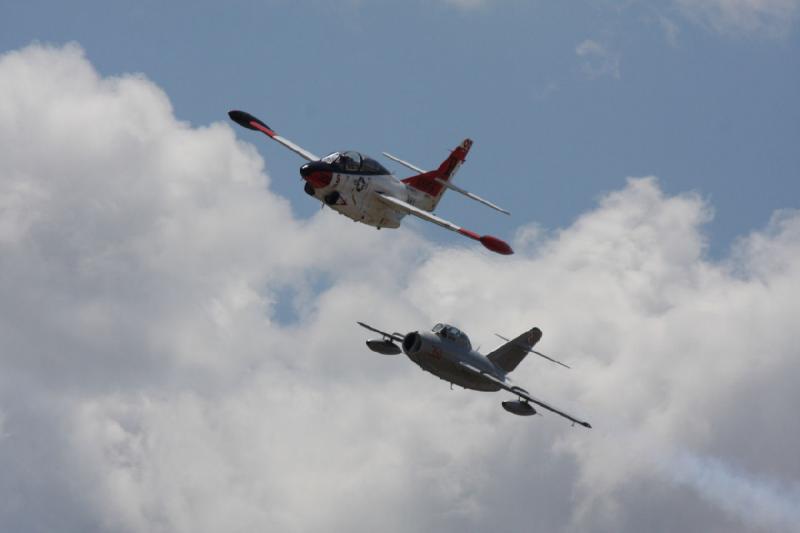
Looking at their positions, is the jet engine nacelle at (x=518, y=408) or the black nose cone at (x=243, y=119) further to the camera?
the black nose cone at (x=243, y=119)

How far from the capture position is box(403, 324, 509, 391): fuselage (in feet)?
237

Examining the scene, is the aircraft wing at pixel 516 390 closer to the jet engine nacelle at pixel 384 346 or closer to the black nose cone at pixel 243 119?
the jet engine nacelle at pixel 384 346

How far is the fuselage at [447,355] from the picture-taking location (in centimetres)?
7212

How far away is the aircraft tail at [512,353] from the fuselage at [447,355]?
12.3 feet

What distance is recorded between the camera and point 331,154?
7525cm

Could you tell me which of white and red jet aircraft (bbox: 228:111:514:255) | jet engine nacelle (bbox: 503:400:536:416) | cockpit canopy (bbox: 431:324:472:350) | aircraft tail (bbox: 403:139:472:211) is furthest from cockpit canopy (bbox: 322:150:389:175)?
jet engine nacelle (bbox: 503:400:536:416)

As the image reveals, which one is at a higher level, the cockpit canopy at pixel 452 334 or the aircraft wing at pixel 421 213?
the aircraft wing at pixel 421 213

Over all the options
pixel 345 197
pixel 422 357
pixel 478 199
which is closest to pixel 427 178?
pixel 478 199

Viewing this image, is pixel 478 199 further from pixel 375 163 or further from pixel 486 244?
pixel 486 244

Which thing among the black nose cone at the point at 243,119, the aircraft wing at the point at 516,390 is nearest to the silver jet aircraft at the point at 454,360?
the aircraft wing at the point at 516,390

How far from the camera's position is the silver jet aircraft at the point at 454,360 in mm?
71669

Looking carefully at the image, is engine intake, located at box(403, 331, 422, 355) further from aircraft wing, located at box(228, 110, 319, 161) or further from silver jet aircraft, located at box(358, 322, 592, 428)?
aircraft wing, located at box(228, 110, 319, 161)

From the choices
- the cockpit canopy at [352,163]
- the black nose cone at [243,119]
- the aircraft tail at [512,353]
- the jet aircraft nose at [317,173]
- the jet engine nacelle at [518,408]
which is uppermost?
the black nose cone at [243,119]

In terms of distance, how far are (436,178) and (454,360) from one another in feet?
49.5
